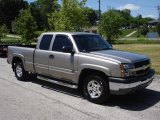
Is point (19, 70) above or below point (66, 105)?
above

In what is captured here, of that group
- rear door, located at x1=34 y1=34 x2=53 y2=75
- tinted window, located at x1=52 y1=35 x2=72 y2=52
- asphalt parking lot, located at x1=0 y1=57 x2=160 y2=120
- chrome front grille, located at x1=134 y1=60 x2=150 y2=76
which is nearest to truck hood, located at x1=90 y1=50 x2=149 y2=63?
chrome front grille, located at x1=134 y1=60 x2=150 y2=76

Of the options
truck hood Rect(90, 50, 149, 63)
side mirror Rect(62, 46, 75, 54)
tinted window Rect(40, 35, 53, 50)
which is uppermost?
tinted window Rect(40, 35, 53, 50)

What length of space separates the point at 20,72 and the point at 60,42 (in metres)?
2.69

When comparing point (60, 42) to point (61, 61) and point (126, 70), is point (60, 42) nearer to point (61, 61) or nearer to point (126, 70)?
point (61, 61)

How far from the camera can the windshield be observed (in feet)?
27.0

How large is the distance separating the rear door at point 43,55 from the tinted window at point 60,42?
282 mm

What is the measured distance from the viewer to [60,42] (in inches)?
344

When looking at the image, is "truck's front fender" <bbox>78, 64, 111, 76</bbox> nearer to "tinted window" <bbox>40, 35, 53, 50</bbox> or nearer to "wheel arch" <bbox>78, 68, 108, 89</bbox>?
"wheel arch" <bbox>78, 68, 108, 89</bbox>

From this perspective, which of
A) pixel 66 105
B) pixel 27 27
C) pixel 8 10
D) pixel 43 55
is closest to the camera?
pixel 66 105

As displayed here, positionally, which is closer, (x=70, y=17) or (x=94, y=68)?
(x=94, y=68)

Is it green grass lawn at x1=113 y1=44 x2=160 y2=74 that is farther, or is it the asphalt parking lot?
green grass lawn at x1=113 y1=44 x2=160 y2=74

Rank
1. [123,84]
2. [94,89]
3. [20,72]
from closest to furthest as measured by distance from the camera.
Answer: [123,84]
[94,89]
[20,72]

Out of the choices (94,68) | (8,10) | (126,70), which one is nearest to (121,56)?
(126,70)

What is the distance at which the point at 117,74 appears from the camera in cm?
700
